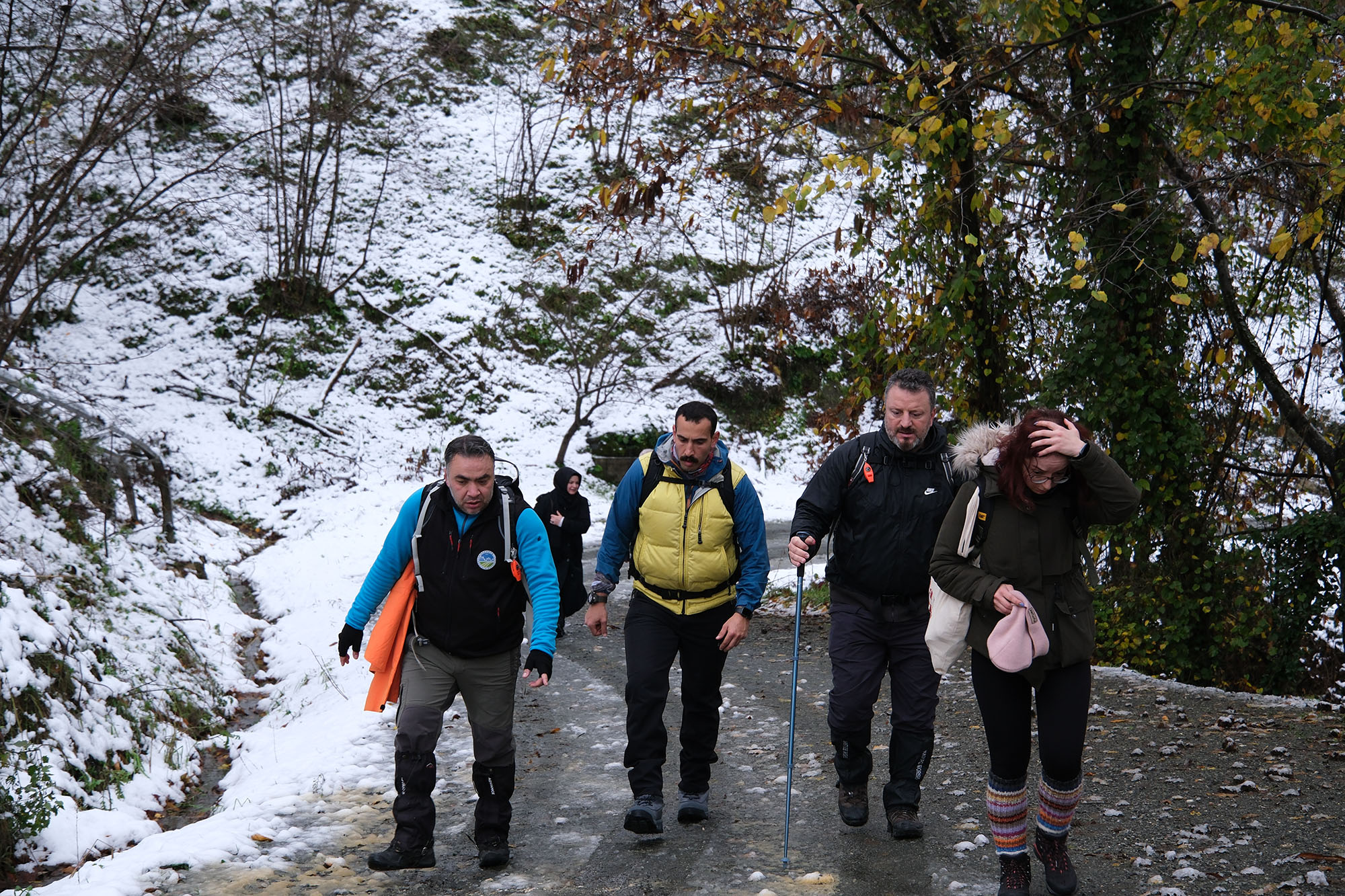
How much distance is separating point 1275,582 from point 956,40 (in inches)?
222

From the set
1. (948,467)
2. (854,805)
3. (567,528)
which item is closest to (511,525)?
(948,467)

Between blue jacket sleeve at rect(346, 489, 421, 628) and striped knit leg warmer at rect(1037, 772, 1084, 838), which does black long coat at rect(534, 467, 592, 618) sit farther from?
striped knit leg warmer at rect(1037, 772, 1084, 838)

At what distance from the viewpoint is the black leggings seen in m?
4.07

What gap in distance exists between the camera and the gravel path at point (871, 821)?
451 centimetres

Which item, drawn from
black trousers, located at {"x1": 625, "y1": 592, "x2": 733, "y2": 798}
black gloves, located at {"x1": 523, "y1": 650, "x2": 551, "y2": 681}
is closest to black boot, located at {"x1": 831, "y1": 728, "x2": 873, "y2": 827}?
black trousers, located at {"x1": 625, "y1": 592, "x2": 733, "y2": 798}

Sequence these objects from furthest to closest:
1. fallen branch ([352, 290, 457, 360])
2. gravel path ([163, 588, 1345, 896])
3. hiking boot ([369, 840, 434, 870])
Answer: fallen branch ([352, 290, 457, 360]) < hiking boot ([369, 840, 434, 870]) < gravel path ([163, 588, 1345, 896])

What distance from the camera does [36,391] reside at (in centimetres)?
1009

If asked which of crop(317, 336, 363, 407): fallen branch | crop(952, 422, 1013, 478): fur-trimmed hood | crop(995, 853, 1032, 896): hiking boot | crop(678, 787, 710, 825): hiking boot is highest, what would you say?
crop(317, 336, 363, 407): fallen branch

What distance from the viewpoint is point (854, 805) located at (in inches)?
204

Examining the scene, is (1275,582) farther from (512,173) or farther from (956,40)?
(512,173)

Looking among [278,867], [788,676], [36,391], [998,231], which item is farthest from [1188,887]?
[36,391]

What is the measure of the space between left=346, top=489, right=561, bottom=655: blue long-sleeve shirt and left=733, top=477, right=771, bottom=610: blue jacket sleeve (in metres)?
1.01

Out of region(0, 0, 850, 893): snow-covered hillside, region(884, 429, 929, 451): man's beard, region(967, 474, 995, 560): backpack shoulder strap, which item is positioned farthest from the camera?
region(0, 0, 850, 893): snow-covered hillside

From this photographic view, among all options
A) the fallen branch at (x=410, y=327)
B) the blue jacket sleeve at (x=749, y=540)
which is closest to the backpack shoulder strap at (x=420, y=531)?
the blue jacket sleeve at (x=749, y=540)
